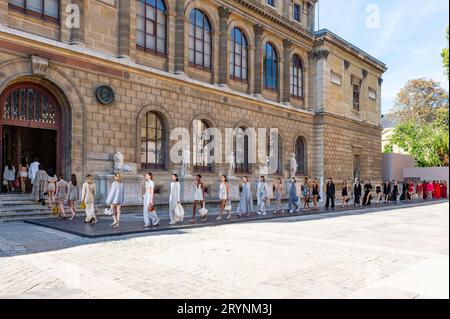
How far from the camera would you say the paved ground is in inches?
215

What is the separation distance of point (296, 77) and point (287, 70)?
2.09 meters

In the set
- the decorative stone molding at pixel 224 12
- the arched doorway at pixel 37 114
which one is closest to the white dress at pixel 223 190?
the arched doorway at pixel 37 114

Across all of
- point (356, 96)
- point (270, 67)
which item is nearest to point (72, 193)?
point (270, 67)

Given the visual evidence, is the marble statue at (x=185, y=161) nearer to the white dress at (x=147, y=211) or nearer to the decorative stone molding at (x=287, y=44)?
the white dress at (x=147, y=211)

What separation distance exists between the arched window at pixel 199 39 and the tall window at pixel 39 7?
24.8 ft

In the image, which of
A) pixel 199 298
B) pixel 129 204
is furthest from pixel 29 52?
pixel 199 298

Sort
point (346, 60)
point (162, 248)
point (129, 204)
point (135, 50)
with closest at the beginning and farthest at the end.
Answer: point (162, 248), point (129, 204), point (135, 50), point (346, 60)

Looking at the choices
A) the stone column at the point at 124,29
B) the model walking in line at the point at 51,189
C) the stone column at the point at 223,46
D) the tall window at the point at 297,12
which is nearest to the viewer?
the model walking in line at the point at 51,189

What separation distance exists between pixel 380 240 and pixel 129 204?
34.4 ft

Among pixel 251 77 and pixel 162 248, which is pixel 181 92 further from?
pixel 162 248

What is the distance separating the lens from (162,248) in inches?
348

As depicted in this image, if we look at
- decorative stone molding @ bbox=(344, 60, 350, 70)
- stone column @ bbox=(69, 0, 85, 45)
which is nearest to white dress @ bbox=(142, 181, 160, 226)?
stone column @ bbox=(69, 0, 85, 45)

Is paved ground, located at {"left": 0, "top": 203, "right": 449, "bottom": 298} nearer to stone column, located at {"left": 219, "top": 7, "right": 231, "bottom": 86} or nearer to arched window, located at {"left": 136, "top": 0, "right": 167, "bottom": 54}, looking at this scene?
arched window, located at {"left": 136, "top": 0, "right": 167, "bottom": 54}

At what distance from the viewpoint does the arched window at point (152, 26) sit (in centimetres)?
1958
